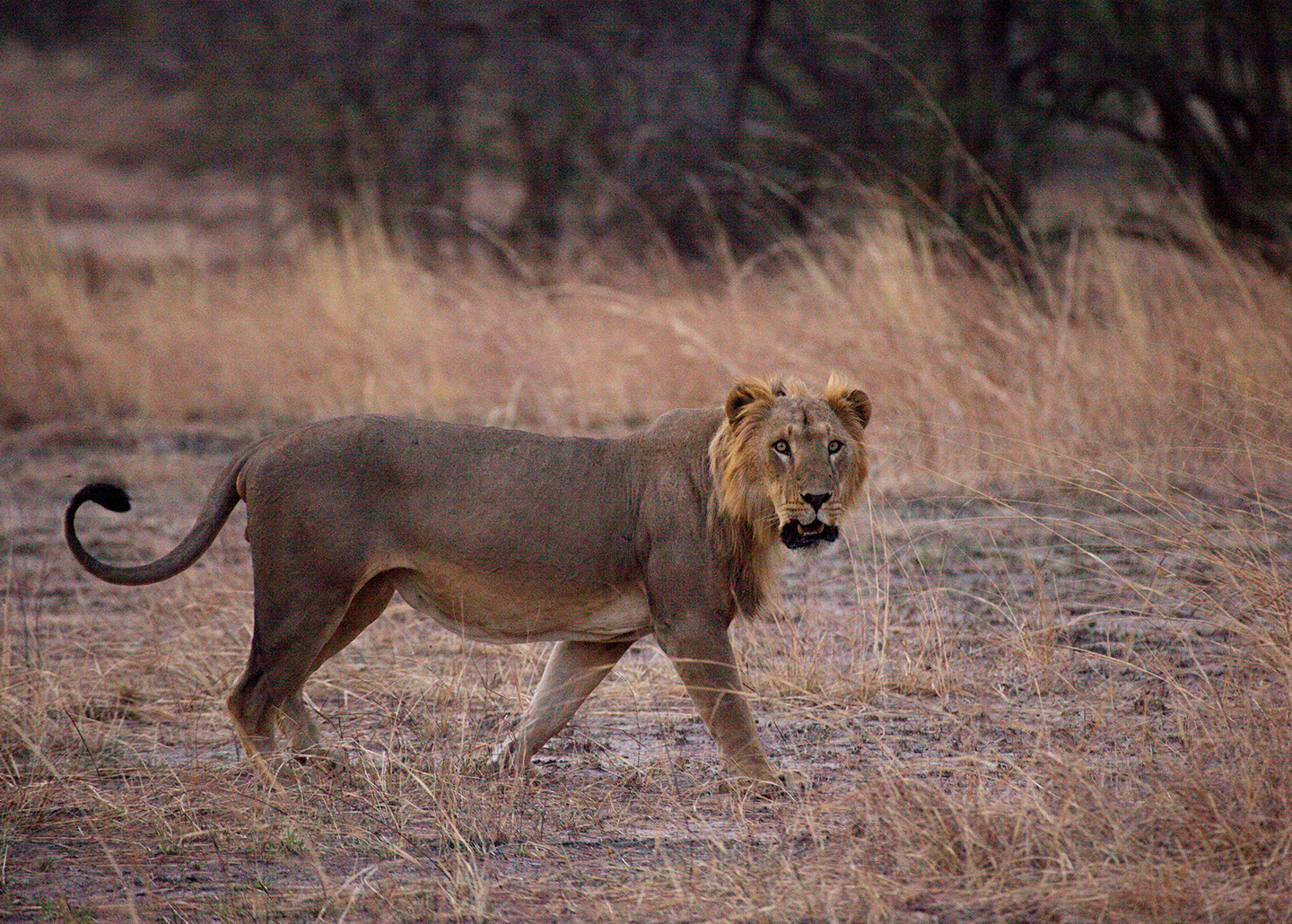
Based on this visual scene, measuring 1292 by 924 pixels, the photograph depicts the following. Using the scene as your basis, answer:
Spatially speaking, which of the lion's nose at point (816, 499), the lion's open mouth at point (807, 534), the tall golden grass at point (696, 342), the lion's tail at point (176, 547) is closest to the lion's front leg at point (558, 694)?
the lion's open mouth at point (807, 534)

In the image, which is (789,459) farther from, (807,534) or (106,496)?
(106,496)

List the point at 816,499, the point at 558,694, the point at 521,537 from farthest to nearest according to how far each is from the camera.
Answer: the point at 558,694 < the point at 521,537 < the point at 816,499

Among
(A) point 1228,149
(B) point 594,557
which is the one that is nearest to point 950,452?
(B) point 594,557

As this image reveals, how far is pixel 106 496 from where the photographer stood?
399cm

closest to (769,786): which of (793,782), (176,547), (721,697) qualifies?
(793,782)

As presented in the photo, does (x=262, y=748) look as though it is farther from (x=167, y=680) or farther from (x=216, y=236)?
(x=216, y=236)

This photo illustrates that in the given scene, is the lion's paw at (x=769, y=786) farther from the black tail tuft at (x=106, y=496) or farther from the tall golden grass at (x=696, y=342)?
the black tail tuft at (x=106, y=496)

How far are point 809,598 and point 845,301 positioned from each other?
2356 mm

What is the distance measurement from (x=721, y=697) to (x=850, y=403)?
0.84m

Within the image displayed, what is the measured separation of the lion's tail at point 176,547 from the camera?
400 cm

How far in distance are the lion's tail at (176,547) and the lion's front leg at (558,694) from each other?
95cm

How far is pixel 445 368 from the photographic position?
9602 millimetres

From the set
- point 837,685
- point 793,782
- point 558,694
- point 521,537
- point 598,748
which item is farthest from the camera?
point 837,685

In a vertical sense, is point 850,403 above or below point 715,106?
above
